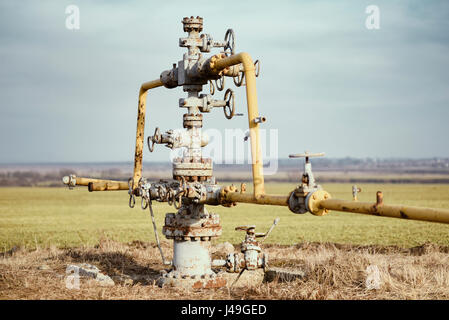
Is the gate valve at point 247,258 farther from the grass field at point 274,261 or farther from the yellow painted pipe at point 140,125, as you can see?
the yellow painted pipe at point 140,125

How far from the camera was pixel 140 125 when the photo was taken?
10.8 m

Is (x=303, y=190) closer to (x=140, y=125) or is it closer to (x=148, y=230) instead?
(x=140, y=125)

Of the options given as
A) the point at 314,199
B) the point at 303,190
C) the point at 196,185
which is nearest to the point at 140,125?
the point at 196,185

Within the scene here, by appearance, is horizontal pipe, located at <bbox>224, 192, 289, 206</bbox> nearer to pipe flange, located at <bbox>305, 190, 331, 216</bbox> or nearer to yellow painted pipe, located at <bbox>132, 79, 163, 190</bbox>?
pipe flange, located at <bbox>305, 190, 331, 216</bbox>

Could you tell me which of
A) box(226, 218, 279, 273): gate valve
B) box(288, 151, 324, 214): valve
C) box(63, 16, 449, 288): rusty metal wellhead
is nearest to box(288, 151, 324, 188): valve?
box(288, 151, 324, 214): valve

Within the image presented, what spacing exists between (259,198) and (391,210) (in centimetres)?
197

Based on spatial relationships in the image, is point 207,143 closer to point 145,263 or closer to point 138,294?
point 138,294

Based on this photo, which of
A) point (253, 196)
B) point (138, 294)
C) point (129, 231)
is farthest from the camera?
point (129, 231)

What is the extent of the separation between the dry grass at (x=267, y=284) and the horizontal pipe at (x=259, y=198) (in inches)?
52.9

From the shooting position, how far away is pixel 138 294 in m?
8.36

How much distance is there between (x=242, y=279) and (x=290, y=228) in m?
10.5

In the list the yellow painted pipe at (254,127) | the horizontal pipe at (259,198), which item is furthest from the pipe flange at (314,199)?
the yellow painted pipe at (254,127)

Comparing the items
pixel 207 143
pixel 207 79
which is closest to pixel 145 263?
pixel 207 143

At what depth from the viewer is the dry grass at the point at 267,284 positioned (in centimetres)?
827
